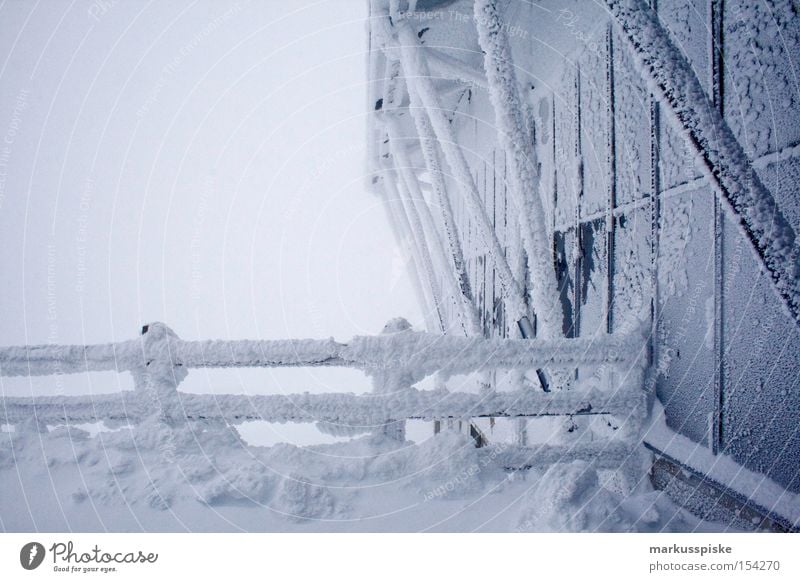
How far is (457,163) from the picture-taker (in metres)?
3.43

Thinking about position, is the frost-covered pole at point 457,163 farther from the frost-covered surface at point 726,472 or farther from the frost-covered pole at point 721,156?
the frost-covered pole at point 721,156

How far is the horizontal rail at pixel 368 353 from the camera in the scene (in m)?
2.05

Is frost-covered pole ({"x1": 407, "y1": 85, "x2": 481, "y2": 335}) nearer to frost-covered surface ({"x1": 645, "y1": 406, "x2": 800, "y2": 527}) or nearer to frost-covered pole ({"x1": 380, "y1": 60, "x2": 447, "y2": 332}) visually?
frost-covered pole ({"x1": 380, "y1": 60, "x2": 447, "y2": 332})

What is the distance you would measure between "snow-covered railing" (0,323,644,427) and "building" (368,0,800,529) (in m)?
0.44

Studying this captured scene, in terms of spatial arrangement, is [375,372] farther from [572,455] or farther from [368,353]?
[572,455]

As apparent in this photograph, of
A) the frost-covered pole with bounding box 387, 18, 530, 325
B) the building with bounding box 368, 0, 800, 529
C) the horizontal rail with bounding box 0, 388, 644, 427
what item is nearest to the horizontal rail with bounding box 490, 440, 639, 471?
the horizontal rail with bounding box 0, 388, 644, 427

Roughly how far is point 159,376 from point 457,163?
98.8 inches

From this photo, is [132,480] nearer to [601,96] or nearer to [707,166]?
[707,166]

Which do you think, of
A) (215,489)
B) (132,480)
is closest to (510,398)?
(215,489)

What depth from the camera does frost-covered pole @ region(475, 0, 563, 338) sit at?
8.34ft

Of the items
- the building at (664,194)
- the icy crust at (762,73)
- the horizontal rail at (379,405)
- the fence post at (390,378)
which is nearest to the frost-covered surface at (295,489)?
the horizontal rail at (379,405)

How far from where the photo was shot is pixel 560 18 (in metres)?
3.77

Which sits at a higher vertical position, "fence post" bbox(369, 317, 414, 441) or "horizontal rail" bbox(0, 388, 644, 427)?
"fence post" bbox(369, 317, 414, 441)

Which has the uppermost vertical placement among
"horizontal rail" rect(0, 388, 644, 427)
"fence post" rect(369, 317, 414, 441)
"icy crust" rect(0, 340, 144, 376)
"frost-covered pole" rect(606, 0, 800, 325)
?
"frost-covered pole" rect(606, 0, 800, 325)
